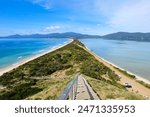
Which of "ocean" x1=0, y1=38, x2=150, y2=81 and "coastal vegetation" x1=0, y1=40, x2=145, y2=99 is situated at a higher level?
"coastal vegetation" x1=0, y1=40, x2=145, y2=99

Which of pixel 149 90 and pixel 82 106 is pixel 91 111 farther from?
pixel 149 90

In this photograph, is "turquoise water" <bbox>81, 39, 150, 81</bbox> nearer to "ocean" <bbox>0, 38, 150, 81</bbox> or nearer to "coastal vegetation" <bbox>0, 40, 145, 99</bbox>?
"ocean" <bbox>0, 38, 150, 81</bbox>

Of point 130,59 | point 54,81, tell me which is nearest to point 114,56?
point 130,59

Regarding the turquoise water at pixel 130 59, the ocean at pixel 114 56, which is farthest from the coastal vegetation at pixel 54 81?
the turquoise water at pixel 130 59

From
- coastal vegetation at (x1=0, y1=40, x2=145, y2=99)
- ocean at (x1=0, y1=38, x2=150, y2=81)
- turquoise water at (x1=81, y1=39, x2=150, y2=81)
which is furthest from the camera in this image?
ocean at (x1=0, y1=38, x2=150, y2=81)

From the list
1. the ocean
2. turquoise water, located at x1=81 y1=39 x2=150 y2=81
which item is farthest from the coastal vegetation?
turquoise water, located at x1=81 y1=39 x2=150 y2=81

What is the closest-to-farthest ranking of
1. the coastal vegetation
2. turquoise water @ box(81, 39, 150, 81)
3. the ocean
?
the coastal vegetation → turquoise water @ box(81, 39, 150, 81) → the ocean

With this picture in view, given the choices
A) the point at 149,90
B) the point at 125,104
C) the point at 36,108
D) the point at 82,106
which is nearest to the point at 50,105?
the point at 36,108

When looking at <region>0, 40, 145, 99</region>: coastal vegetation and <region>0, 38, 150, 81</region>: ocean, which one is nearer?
<region>0, 40, 145, 99</region>: coastal vegetation

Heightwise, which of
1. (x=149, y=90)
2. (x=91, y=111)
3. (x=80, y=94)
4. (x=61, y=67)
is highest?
(x=91, y=111)

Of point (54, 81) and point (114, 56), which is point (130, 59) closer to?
point (114, 56)

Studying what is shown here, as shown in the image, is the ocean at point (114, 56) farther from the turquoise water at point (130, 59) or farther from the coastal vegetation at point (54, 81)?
the coastal vegetation at point (54, 81)
